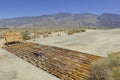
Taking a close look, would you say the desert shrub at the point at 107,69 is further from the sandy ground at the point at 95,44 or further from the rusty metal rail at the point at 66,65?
the sandy ground at the point at 95,44

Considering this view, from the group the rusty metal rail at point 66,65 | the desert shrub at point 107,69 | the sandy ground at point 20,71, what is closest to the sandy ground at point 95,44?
the rusty metal rail at point 66,65

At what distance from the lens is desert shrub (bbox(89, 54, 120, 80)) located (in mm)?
6445

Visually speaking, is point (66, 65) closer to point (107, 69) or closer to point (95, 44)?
point (107, 69)

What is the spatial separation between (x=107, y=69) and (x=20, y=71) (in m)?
4.85

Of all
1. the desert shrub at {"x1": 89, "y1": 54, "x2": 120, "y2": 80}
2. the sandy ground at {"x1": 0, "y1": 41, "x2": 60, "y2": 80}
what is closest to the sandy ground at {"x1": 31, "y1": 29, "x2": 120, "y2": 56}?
the sandy ground at {"x1": 0, "y1": 41, "x2": 60, "y2": 80}

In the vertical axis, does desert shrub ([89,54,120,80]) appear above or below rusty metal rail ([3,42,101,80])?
above

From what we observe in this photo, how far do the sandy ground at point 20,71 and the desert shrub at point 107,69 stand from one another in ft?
7.04

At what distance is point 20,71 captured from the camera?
1016cm

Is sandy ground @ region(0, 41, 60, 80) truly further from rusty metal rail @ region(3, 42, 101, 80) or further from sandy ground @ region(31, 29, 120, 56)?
sandy ground @ region(31, 29, 120, 56)

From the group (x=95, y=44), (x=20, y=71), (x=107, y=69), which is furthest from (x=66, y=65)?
(x=95, y=44)

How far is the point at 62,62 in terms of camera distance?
36.4ft

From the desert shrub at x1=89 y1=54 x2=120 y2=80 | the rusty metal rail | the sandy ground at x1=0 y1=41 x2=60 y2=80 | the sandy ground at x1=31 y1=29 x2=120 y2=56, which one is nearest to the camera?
the desert shrub at x1=89 y1=54 x2=120 y2=80

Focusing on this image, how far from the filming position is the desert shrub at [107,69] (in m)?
6.45

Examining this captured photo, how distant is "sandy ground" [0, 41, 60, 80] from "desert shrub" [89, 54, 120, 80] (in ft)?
7.04
